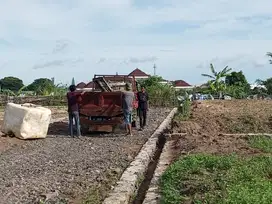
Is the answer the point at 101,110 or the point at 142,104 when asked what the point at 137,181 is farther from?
the point at 142,104

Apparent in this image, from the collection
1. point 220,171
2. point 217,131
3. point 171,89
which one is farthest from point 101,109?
point 171,89

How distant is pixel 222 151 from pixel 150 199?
4107 mm

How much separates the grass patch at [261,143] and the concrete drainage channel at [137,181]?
2526 mm

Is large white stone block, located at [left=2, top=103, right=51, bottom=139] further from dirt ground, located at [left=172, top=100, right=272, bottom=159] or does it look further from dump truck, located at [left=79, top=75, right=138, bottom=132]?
dirt ground, located at [left=172, top=100, right=272, bottom=159]

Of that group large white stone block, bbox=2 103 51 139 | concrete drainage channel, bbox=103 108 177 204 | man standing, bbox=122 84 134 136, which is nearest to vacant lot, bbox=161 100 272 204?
concrete drainage channel, bbox=103 108 177 204

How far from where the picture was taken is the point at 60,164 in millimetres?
11477

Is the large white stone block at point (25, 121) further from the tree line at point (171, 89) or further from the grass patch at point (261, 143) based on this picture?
the tree line at point (171, 89)

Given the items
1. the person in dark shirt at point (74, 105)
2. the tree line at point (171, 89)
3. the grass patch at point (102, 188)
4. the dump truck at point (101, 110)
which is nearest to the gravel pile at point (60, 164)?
the grass patch at point (102, 188)

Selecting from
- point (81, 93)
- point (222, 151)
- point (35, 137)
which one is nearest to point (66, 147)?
point (35, 137)

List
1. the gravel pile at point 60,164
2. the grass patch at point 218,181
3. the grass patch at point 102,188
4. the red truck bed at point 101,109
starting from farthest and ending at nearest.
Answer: the red truck bed at point 101,109, the gravel pile at point 60,164, the grass patch at point 102,188, the grass patch at point 218,181

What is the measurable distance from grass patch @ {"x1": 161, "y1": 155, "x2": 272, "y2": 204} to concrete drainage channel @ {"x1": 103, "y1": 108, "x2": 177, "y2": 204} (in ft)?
1.56

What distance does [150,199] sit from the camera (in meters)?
8.01

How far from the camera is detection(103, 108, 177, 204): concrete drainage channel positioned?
8200 mm

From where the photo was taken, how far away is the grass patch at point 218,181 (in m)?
6.87
